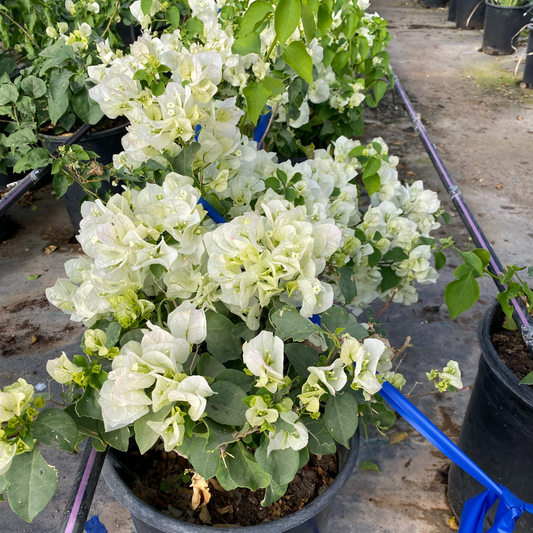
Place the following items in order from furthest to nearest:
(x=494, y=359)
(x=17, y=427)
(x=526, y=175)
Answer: (x=526, y=175), (x=494, y=359), (x=17, y=427)

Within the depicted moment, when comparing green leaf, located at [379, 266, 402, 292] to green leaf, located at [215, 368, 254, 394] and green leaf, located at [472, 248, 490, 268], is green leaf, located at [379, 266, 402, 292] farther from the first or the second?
green leaf, located at [215, 368, 254, 394]

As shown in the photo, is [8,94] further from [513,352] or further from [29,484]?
[513,352]

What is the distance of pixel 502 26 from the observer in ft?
16.5

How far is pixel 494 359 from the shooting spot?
1038 millimetres

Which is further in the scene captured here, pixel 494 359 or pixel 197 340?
pixel 494 359

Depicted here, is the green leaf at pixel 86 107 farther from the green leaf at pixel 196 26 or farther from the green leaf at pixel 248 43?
the green leaf at pixel 248 43

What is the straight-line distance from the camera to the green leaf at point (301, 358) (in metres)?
0.71

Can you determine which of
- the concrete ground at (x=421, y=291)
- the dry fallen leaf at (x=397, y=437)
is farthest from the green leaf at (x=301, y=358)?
the dry fallen leaf at (x=397, y=437)

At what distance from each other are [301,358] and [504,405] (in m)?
0.58

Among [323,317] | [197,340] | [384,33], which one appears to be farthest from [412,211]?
[384,33]

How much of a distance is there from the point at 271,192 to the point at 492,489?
648 mm

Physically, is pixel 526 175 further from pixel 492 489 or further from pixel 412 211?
pixel 492 489

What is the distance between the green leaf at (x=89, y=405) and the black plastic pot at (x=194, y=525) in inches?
8.7

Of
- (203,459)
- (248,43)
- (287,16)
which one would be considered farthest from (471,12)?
(203,459)
